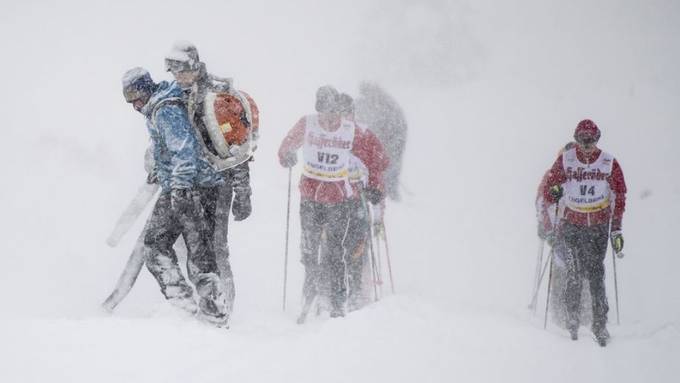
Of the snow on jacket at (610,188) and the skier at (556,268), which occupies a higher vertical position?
the snow on jacket at (610,188)

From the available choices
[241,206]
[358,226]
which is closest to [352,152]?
[358,226]

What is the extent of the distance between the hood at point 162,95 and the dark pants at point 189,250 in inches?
23.1

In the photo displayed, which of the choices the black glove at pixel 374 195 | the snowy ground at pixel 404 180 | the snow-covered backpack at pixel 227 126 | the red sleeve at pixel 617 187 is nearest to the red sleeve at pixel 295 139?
the black glove at pixel 374 195

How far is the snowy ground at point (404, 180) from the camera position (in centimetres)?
375

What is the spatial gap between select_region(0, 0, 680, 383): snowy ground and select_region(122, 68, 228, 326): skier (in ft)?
0.95

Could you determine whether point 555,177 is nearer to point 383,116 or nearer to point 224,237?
point 224,237

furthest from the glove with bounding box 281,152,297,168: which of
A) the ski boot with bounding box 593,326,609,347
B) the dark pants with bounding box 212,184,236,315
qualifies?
the ski boot with bounding box 593,326,609,347

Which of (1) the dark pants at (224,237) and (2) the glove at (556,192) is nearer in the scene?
(1) the dark pants at (224,237)

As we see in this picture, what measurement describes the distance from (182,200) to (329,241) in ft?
7.77

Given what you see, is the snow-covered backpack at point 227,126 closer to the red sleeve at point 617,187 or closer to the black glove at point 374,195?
the black glove at point 374,195

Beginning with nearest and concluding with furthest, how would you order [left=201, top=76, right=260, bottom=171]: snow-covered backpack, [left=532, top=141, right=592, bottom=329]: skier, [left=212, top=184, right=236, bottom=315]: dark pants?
1. [left=201, top=76, right=260, bottom=171]: snow-covered backpack
2. [left=212, top=184, right=236, bottom=315]: dark pants
3. [left=532, top=141, right=592, bottom=329]: skier

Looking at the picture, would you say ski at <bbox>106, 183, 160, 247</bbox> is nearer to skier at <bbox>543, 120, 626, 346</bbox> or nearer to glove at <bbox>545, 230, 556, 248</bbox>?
skier at <bbox>543, 120, 626, 346</bbox>

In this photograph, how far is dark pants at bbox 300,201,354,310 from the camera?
6.09 metres

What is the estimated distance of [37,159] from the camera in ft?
46.1
